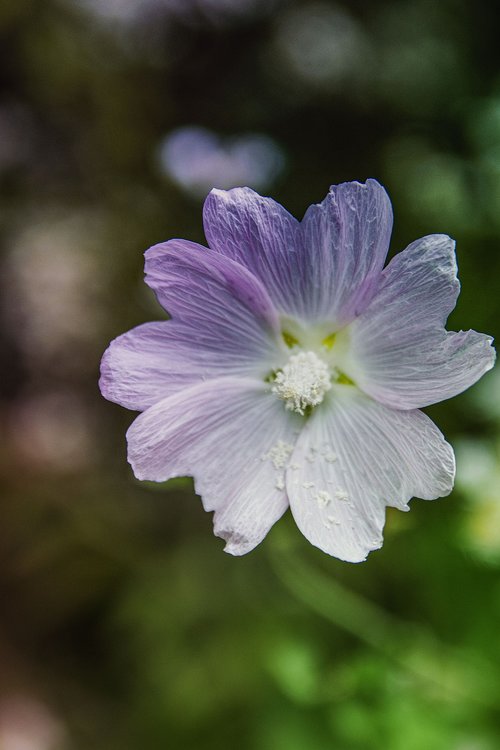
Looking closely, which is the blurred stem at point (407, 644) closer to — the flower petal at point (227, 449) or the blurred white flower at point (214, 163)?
the flower petal at point (227, 449)

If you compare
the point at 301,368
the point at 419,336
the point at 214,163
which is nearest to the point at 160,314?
the point at 214,163

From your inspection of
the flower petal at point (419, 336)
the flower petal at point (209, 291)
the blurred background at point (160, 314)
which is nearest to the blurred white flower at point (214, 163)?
the blurred background at point (160, 314)

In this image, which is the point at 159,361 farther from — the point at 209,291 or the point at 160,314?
the point at 160,314

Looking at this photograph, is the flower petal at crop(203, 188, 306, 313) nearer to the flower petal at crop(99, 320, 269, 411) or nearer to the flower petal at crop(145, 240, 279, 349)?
the flower petal at crop(145, 240, 279, 349)

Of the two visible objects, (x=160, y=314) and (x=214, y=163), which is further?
(x=214, y=163)

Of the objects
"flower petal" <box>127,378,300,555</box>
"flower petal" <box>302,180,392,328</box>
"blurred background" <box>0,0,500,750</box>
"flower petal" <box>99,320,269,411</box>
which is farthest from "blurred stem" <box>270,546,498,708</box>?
"flower petal" <box>302,180,392,328</box>

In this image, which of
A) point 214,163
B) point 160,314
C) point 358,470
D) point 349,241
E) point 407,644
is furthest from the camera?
point 214,163

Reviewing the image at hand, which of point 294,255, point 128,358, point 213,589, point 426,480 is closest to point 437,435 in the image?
point 426,480
